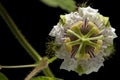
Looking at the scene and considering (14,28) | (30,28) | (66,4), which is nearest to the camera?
(66,4)

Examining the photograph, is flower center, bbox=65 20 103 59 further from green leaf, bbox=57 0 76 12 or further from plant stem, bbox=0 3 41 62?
plant stem, bbox=0 3 41 62

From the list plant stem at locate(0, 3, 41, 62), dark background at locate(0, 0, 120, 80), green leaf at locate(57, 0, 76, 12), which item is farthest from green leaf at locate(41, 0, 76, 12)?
dark background at locate(0, 0, 120, 80)

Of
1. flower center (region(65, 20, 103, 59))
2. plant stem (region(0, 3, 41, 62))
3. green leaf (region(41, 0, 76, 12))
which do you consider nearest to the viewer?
green leaf (region(41, 0, 76, 12))

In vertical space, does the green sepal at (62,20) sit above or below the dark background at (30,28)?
below

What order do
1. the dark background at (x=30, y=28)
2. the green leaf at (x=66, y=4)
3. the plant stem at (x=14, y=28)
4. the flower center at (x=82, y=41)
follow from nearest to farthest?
1. the green leaf at (x=66, y=4)
2. the flower center at (x=82, y=41)
3. the plant stem at (x=14, y=28)
4. the dark background at (x=30, y=28)

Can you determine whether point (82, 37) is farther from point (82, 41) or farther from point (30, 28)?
point (30, 28)

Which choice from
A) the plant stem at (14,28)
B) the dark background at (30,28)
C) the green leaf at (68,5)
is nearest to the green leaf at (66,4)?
the green leaf at (68,5)

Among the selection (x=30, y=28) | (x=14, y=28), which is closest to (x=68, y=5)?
(x=14, y=28)

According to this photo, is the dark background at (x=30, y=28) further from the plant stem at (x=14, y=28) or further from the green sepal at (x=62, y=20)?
the green sepal at (x=62, y=20)
